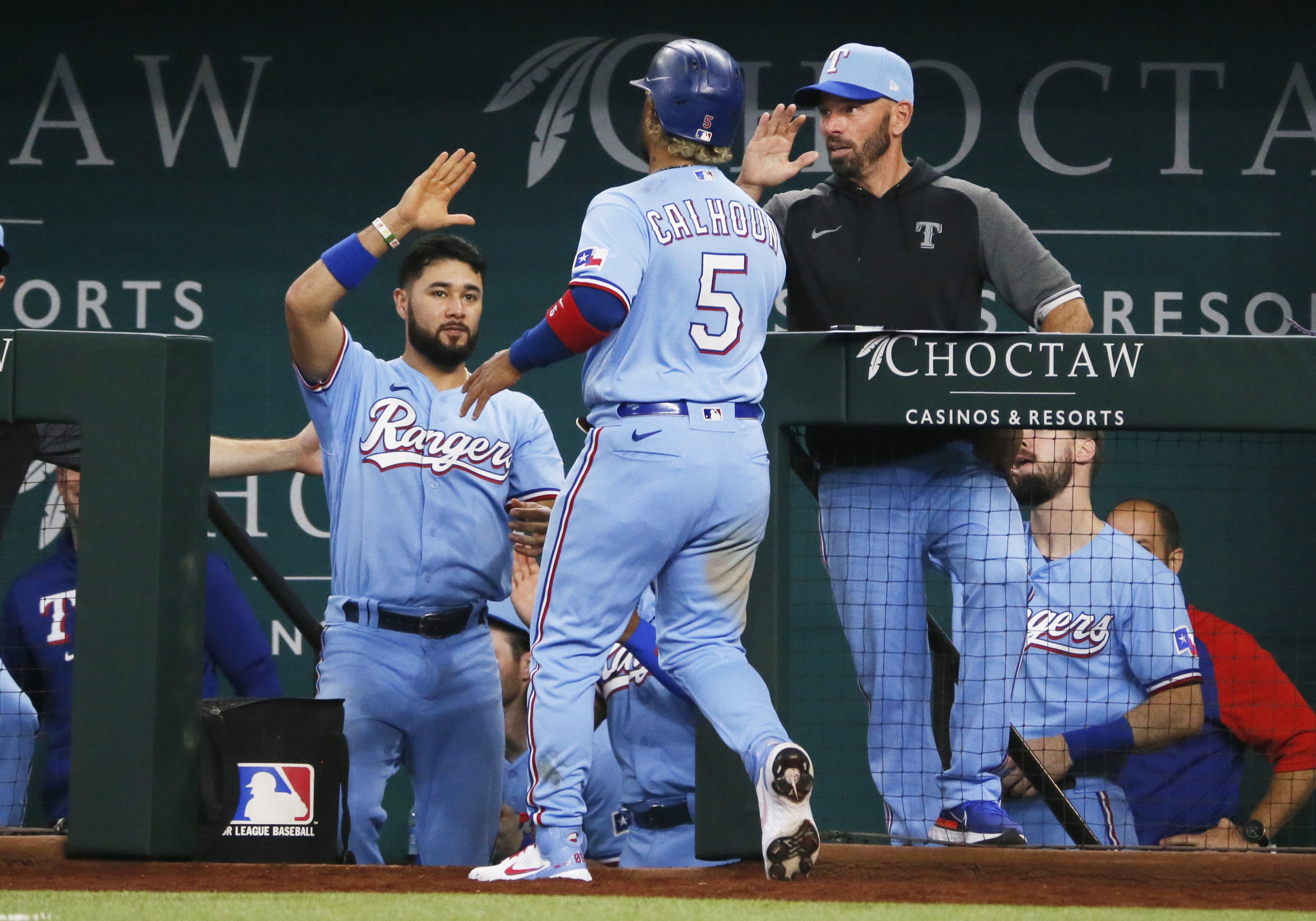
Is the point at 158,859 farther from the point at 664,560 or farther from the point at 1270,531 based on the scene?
the point at 1270,531

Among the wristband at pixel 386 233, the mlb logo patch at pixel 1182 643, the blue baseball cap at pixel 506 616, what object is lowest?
the mlb logo patch at pixel 1182 643

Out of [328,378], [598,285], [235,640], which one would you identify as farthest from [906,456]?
[235,640]

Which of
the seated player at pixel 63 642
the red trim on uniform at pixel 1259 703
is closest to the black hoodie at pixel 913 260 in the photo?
the red trim on uniform at pixel 1259 703

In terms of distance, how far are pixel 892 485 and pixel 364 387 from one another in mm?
1408

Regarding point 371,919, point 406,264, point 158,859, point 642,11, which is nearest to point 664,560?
point 371,919

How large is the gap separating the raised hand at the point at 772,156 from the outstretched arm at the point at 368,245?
2.01 ft

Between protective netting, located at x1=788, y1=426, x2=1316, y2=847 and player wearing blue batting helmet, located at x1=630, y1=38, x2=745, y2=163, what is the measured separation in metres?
0.69

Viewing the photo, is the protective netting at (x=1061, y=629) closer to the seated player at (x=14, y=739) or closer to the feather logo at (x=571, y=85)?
the feather logo at (x=571, y=85)

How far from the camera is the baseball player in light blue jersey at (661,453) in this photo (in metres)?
2.95

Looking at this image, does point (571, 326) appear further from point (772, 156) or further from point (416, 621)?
point (416, 621)

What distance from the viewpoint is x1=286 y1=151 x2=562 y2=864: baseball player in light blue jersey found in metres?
3.90

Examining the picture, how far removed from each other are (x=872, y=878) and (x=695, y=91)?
1567mm

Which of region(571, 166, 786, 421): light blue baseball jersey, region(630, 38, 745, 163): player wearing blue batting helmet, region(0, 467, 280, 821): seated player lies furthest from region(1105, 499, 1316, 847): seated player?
region(0, 467, 280, 821): seated player

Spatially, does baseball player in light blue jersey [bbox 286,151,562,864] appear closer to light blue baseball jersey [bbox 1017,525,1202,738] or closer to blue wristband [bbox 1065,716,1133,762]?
light blue baseball jersey [bbox 1017,525,1202,738]
